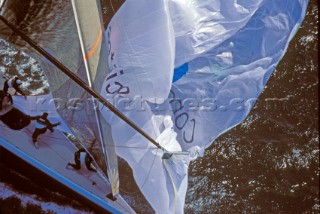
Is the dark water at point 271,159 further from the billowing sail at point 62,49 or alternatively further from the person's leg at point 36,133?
the billowing sail at point 62,49

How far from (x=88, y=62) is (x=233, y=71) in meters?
2.09

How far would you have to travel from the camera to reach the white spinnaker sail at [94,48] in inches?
120

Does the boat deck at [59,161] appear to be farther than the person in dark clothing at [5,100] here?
No

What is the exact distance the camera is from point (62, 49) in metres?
3.36

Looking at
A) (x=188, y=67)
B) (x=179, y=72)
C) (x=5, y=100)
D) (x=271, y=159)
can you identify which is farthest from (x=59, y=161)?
(x=271, y=159)

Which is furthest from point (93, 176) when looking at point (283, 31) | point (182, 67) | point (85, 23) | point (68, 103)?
point (283, 31)

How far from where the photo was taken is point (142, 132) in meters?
3.65

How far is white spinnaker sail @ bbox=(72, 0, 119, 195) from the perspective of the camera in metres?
3.05

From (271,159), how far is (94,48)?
150 inches

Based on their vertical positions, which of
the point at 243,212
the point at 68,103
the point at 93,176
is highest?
the point at 68,103

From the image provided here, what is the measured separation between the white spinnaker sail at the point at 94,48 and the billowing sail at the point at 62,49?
45 millimetres

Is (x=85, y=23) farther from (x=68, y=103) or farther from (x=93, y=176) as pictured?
(x=93, y=176)

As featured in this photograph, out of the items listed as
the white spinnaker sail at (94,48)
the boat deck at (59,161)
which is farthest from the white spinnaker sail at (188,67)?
the boat deck at (59,161)

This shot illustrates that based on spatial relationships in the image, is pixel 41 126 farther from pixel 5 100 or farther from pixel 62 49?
pixel 62 49
